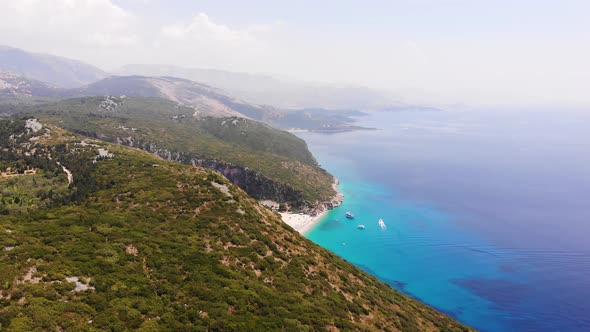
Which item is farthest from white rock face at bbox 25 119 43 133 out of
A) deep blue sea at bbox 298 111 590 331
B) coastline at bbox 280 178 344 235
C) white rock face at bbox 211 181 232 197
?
deep blue sea at bbox 298 111 590 331

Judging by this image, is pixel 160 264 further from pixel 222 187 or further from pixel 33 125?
pixel 33 125

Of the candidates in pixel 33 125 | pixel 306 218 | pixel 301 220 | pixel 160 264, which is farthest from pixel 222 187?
pixel 33 125

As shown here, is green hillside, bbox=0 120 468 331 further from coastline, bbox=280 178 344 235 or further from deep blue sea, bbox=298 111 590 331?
coastline, bbox=280 178 344 235

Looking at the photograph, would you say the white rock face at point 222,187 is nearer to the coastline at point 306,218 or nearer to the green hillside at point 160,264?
the green hillside at point 160,264

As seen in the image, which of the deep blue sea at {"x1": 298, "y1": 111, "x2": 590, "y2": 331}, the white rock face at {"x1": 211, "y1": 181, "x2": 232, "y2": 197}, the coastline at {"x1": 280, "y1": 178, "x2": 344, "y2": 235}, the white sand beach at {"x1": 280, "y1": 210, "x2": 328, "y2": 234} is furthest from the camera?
the coastline at {"x1": 280, "y1": 178, "x2": 344, "y2": 235}

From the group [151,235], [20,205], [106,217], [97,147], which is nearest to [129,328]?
[151,235]

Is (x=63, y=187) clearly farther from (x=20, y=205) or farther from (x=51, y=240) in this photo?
(x=51, y=240)

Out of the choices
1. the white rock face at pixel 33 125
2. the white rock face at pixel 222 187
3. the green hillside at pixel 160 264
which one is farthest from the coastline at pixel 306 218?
the white rock face at pixel 33 125
